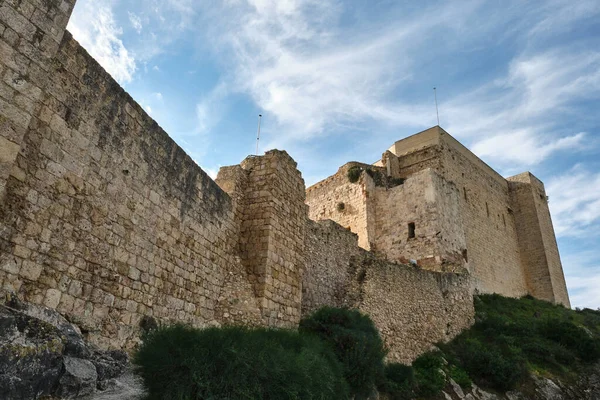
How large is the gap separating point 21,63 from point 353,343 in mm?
7026

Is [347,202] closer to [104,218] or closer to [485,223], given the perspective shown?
[485,223]

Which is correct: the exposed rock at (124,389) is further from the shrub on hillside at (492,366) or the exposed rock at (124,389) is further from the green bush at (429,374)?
the shrub on hillside at (492,366)

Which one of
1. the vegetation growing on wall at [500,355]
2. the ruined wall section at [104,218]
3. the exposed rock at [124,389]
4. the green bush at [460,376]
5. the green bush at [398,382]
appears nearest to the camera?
the exposed rock at [124,389]

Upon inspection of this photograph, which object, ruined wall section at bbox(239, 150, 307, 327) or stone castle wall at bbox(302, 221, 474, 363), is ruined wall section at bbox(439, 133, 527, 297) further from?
ruined wall section at bbox(239, 150, 307, 327)

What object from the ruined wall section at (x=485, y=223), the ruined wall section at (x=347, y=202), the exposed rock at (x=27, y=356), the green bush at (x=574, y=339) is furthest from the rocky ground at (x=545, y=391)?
the exposed rock at (x=27, y=356)

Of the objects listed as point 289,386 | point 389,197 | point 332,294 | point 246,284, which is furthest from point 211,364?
point 389,197

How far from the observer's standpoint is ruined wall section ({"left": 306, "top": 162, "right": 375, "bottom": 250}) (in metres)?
20.6

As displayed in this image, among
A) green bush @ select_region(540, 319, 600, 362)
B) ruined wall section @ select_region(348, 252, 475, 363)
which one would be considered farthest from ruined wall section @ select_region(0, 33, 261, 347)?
green bush @ select_region(540, 319, 600, 362)

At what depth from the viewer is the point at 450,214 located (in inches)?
804

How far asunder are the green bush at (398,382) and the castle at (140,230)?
1.28m

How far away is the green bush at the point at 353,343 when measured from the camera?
826 centimetres

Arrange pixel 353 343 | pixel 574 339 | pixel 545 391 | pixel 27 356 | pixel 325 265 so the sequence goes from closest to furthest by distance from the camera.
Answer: pixel 27 356 < pixel 353 343 < pixel 325 265 < pixel 545 391 < pixel 574 339

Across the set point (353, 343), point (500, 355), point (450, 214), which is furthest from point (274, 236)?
point (450, 214)

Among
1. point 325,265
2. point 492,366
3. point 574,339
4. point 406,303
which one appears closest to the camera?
point 325,265
